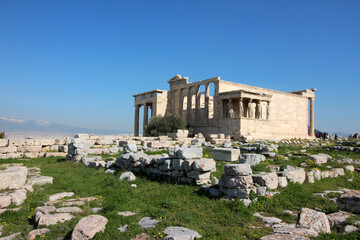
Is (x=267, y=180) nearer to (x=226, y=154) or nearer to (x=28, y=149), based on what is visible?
(x=226, y=154)

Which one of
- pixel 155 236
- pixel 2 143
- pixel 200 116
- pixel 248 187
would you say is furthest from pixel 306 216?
pixel 200 116

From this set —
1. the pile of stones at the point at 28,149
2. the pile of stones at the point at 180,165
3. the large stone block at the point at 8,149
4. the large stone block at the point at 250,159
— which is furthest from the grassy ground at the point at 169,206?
the large stone block at the point at 8,149

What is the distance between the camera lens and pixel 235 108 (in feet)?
122

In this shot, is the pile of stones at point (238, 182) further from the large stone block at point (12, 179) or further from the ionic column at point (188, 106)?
the ionic column at point (188, 106)

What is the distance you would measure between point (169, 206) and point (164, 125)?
1023 inches

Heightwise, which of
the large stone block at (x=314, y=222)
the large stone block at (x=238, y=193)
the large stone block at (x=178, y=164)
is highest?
the large stone block at (x=178, y=164)

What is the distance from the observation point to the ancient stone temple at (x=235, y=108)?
31625 mm

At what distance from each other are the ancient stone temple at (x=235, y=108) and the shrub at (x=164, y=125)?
3.51 metres

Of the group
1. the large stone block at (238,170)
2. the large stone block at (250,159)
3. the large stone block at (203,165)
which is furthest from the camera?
the large stone block at (250,159)

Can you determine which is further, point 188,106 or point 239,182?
point 188,106

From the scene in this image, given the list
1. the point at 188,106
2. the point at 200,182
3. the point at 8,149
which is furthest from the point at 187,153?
the point at 188,106

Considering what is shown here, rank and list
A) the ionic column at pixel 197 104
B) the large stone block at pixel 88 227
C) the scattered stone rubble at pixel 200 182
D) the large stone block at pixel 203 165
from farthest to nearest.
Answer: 1. the ionic column at pixel 197 104
2. the large stone block at pixel 203 165
3. the scattered stone rubble at pixel 200 182
4. the large stone block at pixel 88 227

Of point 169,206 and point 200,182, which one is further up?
point 200,182

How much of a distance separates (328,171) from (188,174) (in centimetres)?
538
